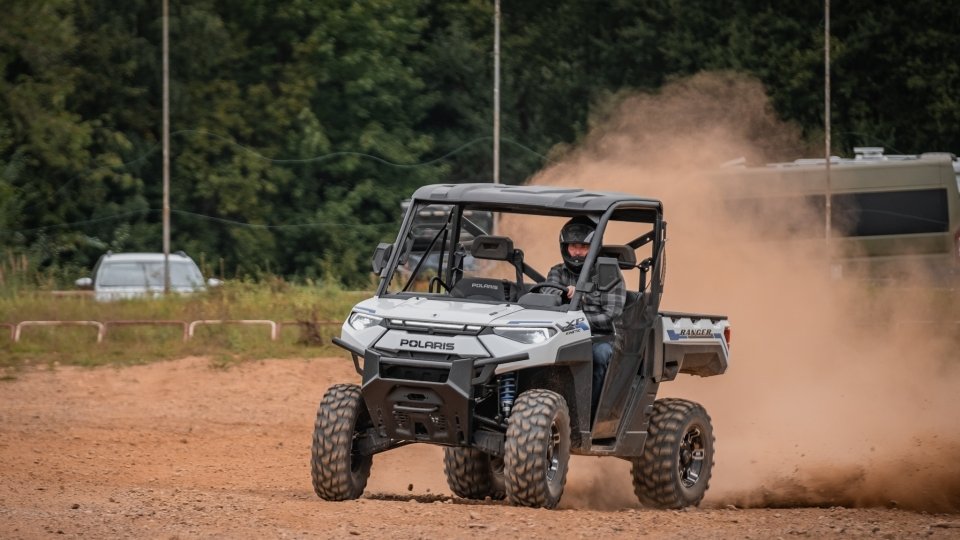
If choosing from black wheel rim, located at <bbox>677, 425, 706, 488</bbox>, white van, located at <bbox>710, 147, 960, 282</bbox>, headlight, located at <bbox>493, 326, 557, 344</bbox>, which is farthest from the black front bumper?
white van, located at <bbox>710, 147, 960, 282</bbox>

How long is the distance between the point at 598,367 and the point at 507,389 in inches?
37.0

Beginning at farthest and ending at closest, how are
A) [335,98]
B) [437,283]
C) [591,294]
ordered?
[335,98], [437,283], [591,294]

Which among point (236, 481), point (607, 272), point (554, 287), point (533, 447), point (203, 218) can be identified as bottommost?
point (236, 481)

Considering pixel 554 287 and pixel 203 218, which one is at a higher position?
pixel 203 218

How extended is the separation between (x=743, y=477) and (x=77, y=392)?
33.7 ft

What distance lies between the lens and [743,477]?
15742 mm

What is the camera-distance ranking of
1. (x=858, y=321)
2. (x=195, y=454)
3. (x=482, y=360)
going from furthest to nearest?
(x=858, y=321) → (x=195, y=454) → (x=482, y=360)

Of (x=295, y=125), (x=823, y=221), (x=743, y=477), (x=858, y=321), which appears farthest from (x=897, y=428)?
(x=295, y=125)

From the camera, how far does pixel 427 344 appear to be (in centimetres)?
1177

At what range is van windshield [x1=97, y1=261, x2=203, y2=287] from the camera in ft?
108

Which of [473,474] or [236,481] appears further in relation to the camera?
[236,481]

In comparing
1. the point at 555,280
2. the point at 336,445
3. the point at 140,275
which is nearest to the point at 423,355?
the point at 336,445

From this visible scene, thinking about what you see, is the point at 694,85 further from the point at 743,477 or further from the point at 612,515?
the point at 612,515

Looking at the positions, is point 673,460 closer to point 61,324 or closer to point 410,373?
point 410,373
